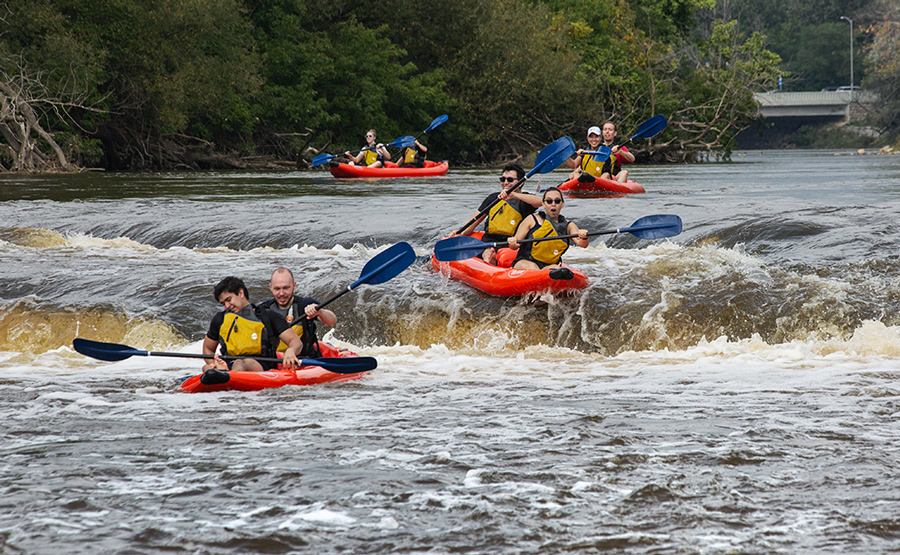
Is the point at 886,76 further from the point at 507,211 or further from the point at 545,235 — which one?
the point at 545,235

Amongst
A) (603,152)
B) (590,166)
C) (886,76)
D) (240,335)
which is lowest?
(240,335)

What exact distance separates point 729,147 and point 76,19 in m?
20.1

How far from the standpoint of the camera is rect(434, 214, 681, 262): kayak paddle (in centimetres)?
722

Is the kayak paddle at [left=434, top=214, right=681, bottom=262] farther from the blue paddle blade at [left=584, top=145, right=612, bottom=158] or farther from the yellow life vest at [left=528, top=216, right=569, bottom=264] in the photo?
the blue paddle blade at [left=584, top=145, right=612, bottom=158]

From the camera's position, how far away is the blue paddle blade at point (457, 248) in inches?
284

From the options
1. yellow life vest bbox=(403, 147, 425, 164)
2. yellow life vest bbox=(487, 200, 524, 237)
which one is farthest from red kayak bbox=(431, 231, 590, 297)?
yellow life vest bbox=(403, 147, 425, 164)

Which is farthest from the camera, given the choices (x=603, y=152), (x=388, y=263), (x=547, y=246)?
(x=603, y=152)

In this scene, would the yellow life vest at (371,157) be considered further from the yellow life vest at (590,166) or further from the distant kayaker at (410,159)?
the yellow life vest at (590,166)

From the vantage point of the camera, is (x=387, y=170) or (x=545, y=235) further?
(x=387, y=170)

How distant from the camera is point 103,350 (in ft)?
17.8

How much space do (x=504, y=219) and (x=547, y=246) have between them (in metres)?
0.66

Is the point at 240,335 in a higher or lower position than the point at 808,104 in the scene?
lower

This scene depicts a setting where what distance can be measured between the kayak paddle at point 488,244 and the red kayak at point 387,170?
12502mm

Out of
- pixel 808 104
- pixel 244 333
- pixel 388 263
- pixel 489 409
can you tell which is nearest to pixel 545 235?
pixel 388 263
